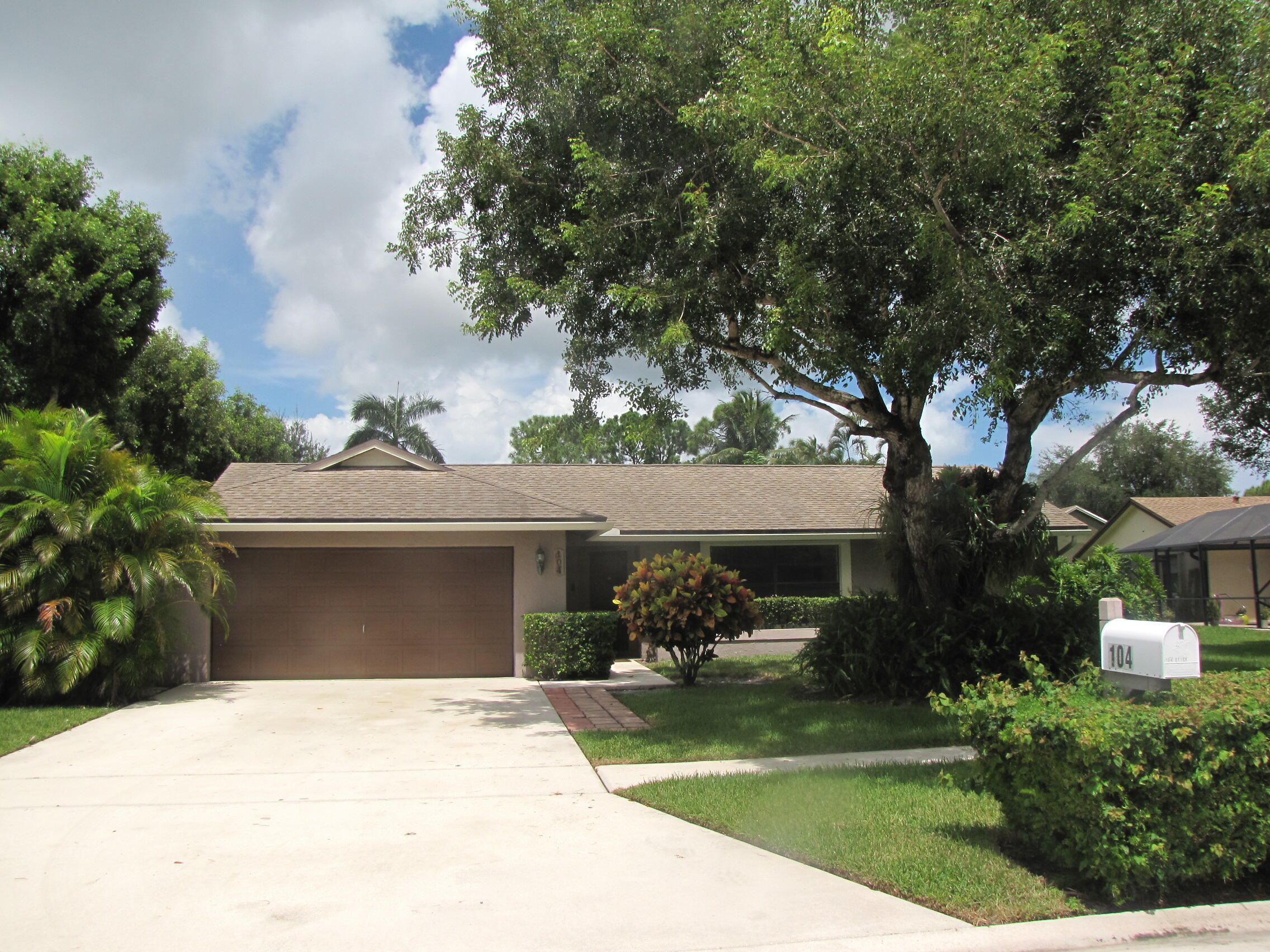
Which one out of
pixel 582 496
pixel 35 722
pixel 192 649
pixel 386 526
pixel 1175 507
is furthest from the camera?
pixel 1175 507

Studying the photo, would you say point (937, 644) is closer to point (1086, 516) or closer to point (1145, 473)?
point (1086, 516)

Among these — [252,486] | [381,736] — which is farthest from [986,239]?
[252,486]

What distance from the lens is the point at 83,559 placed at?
40.7 ft

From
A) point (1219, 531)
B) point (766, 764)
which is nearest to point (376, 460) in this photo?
point (766, 764)

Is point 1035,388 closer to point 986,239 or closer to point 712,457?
point 986,239

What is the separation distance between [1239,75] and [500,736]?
10.5 m

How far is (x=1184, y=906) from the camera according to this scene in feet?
16.5

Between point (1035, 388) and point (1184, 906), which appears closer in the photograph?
point (1184, 906)

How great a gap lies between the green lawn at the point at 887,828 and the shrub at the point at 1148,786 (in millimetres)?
381

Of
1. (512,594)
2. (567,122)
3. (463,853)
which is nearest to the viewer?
(463,853)

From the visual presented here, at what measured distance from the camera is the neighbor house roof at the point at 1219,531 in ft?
83.0

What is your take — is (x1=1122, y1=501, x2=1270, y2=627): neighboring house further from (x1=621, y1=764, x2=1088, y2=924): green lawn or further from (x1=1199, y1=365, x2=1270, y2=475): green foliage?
(x1=621, y1=764, x2=1088, y2=924): green lawn

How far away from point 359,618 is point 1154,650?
41.6 ft

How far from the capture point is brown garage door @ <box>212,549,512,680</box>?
50.3 feet
